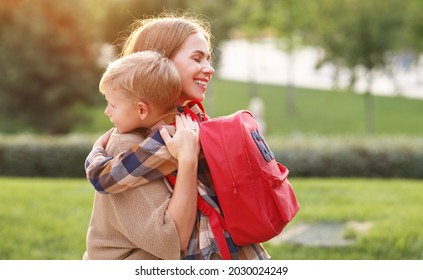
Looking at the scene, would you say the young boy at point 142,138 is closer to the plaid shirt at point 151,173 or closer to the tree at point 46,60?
the plaid shirt at point 151,173

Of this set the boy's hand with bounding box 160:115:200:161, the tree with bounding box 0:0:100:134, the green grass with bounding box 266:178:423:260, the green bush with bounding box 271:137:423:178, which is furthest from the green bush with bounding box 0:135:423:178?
the tree with bounding box 0:0:100:134

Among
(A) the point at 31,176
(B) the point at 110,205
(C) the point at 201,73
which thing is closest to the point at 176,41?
Result: (C) the point at 201,73

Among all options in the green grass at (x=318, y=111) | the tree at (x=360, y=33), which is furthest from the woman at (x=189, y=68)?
the green grass at (x=318, y=111)

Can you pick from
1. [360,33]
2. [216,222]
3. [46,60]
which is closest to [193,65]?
[216,222]

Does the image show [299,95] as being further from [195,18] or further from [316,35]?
[195,18]

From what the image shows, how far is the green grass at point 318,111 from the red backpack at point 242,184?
20.9 m

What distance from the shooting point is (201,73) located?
6.95 ft

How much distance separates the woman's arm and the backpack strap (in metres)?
0.05

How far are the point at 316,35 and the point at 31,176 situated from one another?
35.3ft

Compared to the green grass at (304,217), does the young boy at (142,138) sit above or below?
above

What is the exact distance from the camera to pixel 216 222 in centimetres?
202

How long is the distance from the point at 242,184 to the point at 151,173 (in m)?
0.28

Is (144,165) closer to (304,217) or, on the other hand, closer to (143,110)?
(143,110)

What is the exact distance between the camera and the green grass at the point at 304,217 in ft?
15.9
